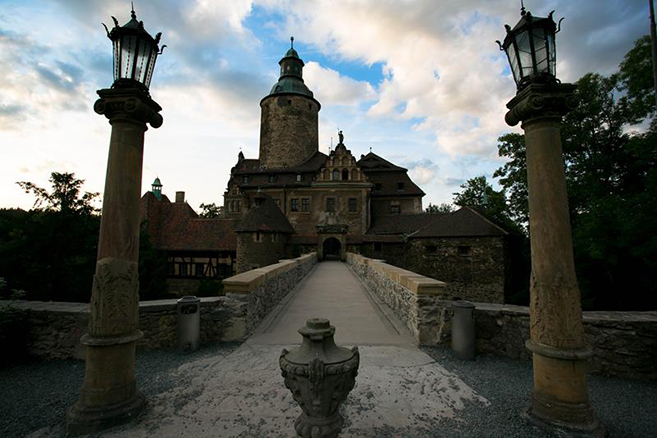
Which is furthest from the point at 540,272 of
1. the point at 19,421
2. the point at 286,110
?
the point at 286,110

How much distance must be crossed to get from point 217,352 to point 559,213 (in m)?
5.12

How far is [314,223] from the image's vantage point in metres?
30.0

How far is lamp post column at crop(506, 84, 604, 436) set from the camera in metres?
2.97

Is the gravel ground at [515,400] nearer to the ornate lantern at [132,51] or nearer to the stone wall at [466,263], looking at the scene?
the ornate lantern at [132,51]

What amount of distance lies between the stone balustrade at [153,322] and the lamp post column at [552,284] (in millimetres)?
4543

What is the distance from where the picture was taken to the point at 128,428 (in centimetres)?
301

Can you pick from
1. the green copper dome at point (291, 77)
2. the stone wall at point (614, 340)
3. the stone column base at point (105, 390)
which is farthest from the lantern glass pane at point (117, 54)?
the green copper dome at point (291, 77)

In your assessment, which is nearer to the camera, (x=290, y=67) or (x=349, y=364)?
(x=349, y=364)

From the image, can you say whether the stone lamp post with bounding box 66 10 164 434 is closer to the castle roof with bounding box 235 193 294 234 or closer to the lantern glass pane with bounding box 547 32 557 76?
the lantern glass pane with bounding box 547 32 557 76

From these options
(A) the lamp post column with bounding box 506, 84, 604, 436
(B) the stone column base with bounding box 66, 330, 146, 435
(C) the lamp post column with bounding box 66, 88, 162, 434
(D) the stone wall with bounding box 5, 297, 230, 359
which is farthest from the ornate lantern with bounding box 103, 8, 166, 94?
(A) the lamp post column with bounding box 506, 84, 604, 436

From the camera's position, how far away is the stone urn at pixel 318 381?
2629 mm

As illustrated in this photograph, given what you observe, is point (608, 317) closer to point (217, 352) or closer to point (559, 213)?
point (559, 213)

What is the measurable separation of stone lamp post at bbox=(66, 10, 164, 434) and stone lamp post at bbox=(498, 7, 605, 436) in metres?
4.04

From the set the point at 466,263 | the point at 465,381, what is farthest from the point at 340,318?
the point at 466,263
